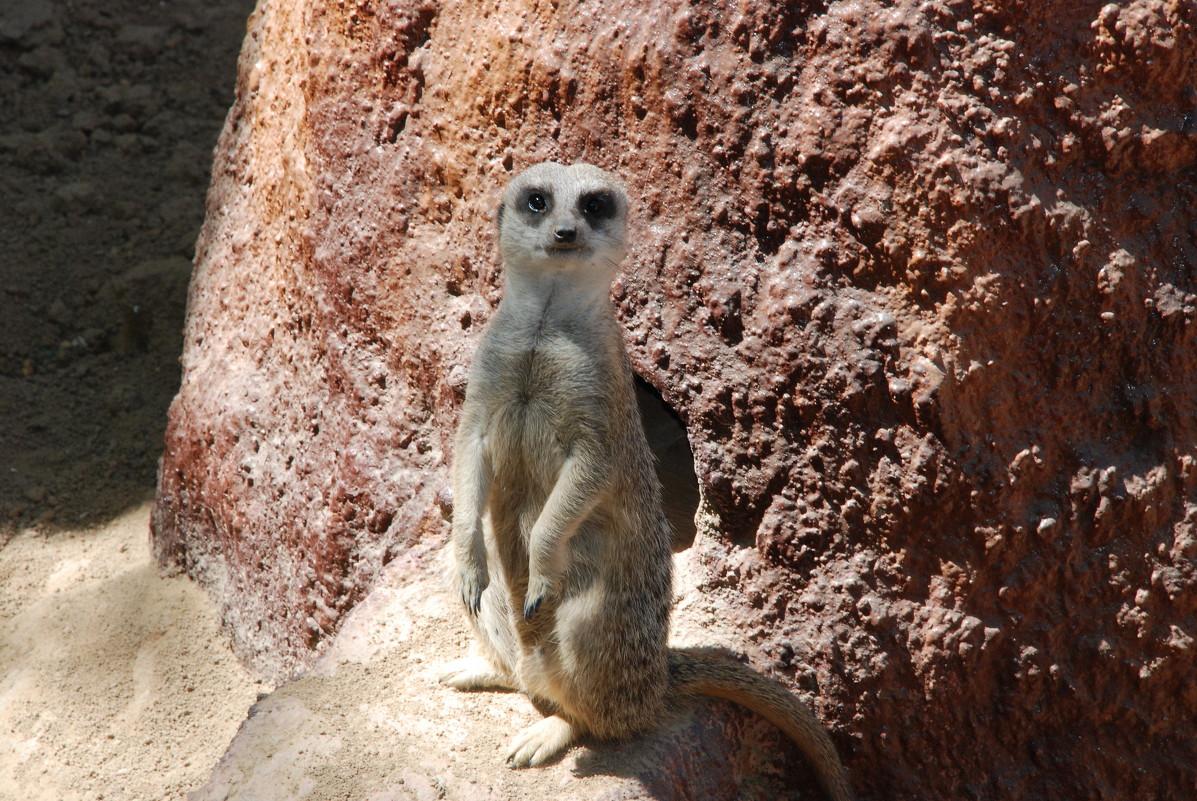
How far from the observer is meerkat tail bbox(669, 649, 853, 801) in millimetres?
2246

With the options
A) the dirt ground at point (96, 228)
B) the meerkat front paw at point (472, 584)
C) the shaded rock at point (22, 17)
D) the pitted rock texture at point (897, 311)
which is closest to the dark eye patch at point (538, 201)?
the pitted rock texture at point (897, 311)

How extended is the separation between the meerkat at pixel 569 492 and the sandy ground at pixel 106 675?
1310mm

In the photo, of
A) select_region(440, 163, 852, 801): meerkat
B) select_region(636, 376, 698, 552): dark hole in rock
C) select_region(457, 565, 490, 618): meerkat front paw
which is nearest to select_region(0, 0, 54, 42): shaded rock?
select_region(636, 376, 698, 552): dark hole in rock

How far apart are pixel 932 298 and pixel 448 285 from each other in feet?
4.30

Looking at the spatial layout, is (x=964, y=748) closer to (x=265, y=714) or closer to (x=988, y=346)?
(x=988, y=346)

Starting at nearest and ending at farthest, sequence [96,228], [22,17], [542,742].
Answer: [542,742], [96,228], [22,17]

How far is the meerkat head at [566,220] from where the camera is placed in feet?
6.66

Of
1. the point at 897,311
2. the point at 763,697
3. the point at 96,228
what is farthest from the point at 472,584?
the point at 96,228

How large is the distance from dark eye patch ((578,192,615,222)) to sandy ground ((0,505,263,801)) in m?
1.95

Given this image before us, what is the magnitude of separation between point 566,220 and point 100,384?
309 cm

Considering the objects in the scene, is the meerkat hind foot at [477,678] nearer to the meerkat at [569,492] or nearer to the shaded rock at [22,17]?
the meerkat at [569,492]

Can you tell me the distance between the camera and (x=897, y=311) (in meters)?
2.16

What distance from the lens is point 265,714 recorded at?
2238 millimetres

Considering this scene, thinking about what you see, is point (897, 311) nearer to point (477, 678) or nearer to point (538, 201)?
point (538, 201)
